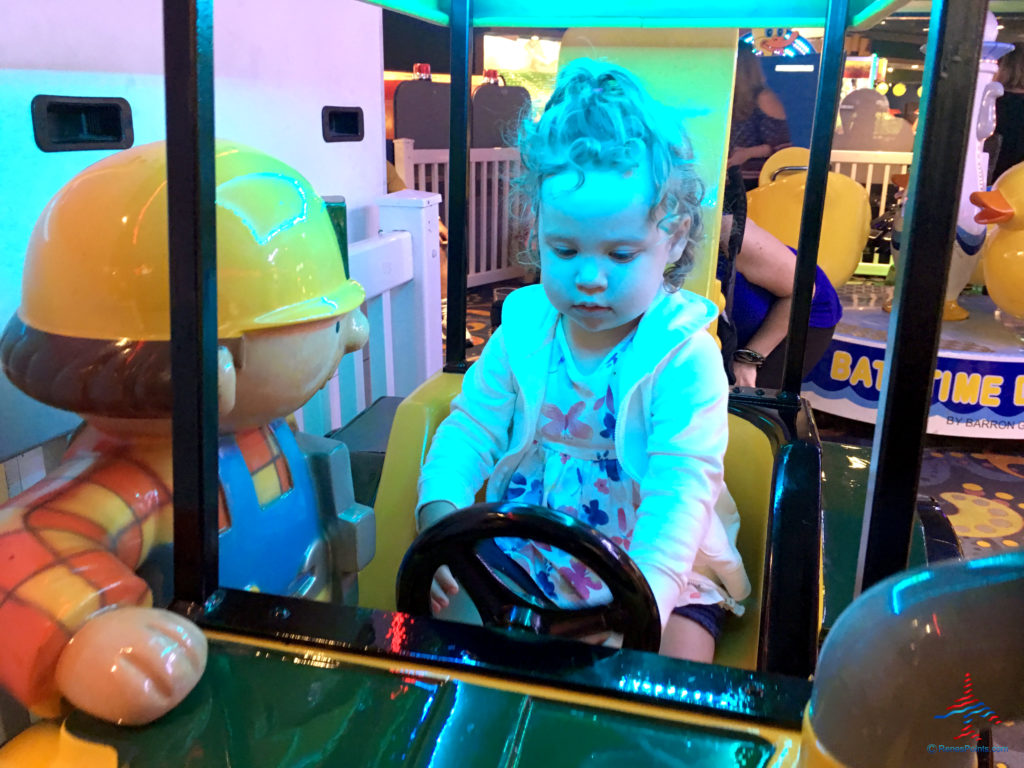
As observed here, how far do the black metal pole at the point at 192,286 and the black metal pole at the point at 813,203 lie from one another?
69cm

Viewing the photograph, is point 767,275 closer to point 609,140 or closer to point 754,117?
point 609,140

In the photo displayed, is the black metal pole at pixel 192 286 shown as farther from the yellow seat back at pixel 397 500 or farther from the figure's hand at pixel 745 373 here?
the figure's hand at pixel 745 373

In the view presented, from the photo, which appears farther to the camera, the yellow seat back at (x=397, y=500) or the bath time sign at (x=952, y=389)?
the bath time sign at (x=952, y=389)

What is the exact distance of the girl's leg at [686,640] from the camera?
2.40ft

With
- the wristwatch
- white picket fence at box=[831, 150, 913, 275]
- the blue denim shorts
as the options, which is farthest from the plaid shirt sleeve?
white picket fence at box=[831, 150, 913, 275]

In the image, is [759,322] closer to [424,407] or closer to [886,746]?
[424,407]

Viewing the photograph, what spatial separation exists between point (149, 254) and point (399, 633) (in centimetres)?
31

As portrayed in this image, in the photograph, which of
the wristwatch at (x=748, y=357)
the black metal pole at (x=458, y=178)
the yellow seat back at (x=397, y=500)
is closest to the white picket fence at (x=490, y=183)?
the wristwatch at (x=748, y=357)

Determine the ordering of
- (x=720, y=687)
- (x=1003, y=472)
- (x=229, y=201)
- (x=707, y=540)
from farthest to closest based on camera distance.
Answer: (x=1003, y=472), (x=707, y=540), (x=229, y=201), (x=720, y=687)

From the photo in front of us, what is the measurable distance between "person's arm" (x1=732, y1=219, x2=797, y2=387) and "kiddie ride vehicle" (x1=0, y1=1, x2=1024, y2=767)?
0.89m

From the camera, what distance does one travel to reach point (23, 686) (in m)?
0.47

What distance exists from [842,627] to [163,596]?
1.64ft

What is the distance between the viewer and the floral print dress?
78 cm

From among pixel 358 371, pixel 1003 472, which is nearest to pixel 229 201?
pixel 358 371
